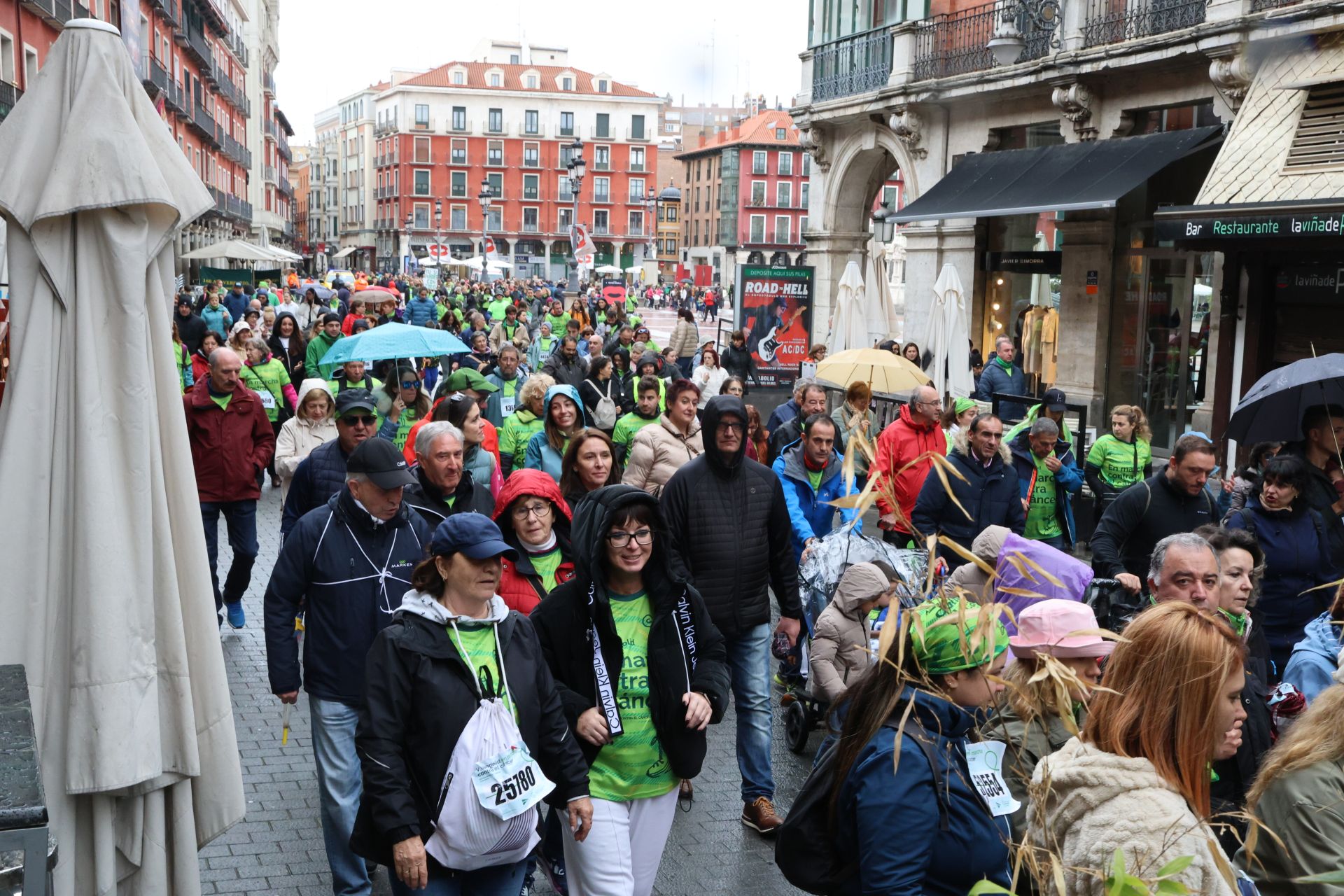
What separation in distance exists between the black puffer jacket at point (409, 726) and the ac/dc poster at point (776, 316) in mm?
16680

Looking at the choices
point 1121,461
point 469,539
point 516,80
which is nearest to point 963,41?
point 1121,461

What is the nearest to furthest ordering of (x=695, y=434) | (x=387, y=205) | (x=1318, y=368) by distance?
(x=1318, y=368), (x=695, y=434), (x=387, y=205)

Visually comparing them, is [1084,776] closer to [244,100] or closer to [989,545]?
[989,545]

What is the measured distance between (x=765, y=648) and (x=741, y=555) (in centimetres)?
50

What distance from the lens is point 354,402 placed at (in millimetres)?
6613

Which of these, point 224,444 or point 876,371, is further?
point 876,371

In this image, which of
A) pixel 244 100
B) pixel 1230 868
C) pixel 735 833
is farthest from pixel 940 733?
pixel 244 100

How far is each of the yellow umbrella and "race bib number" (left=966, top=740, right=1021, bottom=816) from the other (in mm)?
8698

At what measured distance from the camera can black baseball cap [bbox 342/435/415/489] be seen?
4914 mm

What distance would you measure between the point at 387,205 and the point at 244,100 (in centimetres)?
4372

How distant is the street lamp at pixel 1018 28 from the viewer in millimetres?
18156

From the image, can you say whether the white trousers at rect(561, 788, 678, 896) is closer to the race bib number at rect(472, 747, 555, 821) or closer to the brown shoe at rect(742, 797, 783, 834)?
the race bib number at rect(472, 747, 555, 821)

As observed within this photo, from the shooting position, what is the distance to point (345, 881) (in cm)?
496

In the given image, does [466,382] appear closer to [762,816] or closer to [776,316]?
[762,816]
